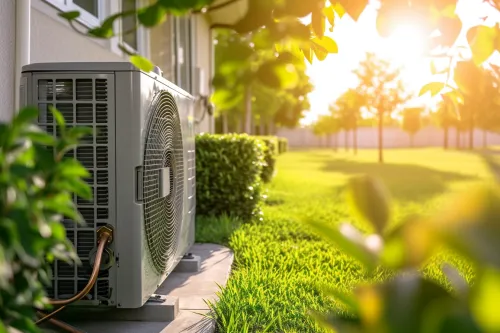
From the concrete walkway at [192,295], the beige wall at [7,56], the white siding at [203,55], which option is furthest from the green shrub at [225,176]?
the beige wall at [7,56]

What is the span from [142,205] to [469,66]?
A: 4.91 ft

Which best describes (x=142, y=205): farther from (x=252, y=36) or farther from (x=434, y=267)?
(x=434, y=267)

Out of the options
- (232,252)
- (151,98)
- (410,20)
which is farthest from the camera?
(232,252)

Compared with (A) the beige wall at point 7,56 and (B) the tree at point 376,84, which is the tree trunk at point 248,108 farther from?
(B) the tree at point 376,84

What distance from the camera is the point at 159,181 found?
9.20ft

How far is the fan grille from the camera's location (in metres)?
2.64

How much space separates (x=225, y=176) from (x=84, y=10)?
2617mm

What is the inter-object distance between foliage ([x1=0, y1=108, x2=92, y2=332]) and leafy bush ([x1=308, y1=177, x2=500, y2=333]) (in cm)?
39

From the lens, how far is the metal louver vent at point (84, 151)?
96.5 inches

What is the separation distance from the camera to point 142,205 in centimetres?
253

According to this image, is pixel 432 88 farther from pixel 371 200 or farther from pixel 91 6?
pixel 91 6

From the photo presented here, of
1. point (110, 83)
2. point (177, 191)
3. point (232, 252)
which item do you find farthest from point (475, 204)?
point (232, 252)

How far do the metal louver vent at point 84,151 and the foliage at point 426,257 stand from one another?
207 centimetres

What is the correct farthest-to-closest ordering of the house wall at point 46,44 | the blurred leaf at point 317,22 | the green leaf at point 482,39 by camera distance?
the house wall at point 46,44 < the green leaf at point 482,39 < the blurred leaf at point 317,22
